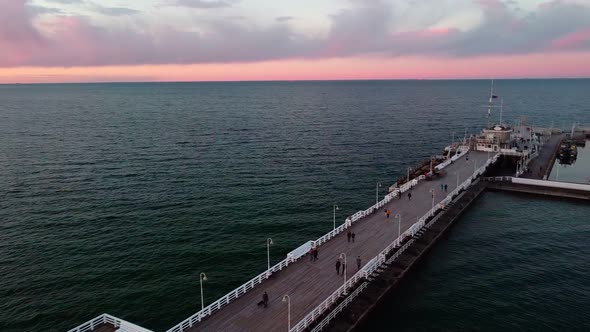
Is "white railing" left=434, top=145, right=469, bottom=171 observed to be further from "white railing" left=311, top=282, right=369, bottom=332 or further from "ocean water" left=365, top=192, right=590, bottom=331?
"white railing" left=311, top=282, right=369, bottom=332

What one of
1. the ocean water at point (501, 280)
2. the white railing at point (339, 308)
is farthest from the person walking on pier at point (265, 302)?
the ocean water at point (501, 280)

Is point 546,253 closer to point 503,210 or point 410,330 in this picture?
point 503,210

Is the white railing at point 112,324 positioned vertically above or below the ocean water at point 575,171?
above

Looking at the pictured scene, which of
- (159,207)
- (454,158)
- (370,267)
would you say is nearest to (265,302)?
(370,267)

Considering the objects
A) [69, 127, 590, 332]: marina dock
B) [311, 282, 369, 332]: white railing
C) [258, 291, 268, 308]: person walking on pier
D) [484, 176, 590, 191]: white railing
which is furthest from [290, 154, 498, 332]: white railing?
[484, 176, 590, 191]: white railing

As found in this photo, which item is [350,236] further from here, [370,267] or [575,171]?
[575,171]

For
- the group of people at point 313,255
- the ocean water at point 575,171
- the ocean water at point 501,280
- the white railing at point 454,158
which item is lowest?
the ocean water at point 501,280

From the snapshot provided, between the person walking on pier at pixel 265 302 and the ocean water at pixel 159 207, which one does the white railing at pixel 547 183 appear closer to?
the ocean water at pixel 159 207
